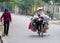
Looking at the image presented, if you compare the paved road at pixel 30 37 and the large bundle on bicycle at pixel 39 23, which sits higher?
the large bundle on bicycle at pixel 39 23

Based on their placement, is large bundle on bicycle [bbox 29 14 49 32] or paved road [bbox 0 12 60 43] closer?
paved road [bbox 0 12 60 43]

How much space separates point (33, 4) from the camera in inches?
2977

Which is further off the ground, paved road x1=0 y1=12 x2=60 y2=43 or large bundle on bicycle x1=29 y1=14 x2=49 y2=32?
large bundle on bicycle x1=29 y1=14 x2=49 y2=32

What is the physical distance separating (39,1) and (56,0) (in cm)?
1489

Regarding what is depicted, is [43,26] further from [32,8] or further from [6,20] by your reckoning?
[32,8]

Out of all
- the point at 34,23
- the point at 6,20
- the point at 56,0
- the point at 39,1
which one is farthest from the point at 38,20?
the point at 39,1

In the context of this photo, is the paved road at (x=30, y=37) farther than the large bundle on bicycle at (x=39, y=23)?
No

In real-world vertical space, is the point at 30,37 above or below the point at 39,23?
below

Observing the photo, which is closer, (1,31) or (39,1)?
(1,31)

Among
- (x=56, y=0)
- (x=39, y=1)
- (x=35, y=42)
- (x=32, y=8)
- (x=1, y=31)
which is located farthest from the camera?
(x=32, y=8)

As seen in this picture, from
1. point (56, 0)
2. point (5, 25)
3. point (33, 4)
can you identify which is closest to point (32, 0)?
point (33, 4)

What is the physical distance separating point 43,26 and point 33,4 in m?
57.5

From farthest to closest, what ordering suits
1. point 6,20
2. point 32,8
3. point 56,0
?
point 32,8 → point 56,0 → point 6,20

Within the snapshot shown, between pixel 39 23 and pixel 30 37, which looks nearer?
pixel 30 37
